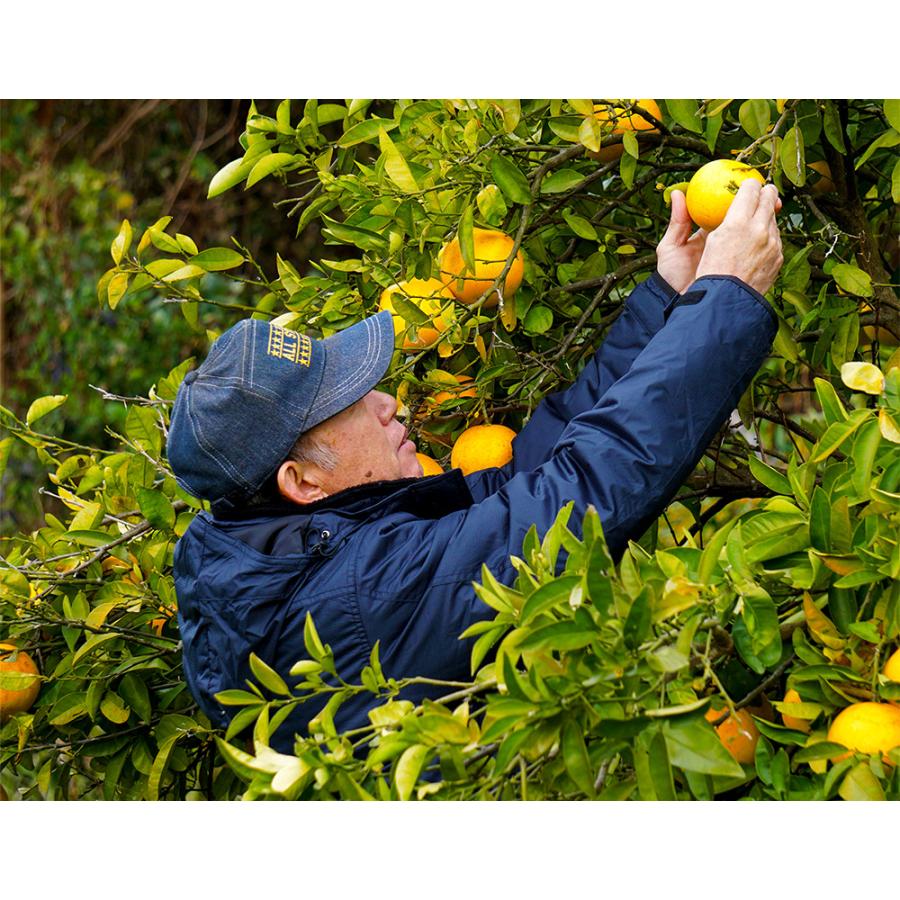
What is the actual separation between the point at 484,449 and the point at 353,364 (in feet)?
0.79

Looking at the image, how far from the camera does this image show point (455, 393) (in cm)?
173

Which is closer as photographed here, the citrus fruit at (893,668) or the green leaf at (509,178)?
the citrus fruit at (893,668)

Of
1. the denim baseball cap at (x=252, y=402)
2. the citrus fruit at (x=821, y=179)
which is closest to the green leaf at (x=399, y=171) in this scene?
the denim baseball cap at (x=252, y=402)

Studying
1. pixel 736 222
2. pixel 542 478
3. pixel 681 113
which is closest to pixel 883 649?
pixel 542 478

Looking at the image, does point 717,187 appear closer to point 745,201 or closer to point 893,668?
point 745,201

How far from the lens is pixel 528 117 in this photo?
161cm

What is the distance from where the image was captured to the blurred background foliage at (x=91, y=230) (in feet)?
16.4

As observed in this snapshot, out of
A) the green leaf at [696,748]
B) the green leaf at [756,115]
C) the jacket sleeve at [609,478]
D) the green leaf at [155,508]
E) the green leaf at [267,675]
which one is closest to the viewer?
the green leaf at [696,748]

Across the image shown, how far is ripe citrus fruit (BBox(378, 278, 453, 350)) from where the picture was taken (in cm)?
165

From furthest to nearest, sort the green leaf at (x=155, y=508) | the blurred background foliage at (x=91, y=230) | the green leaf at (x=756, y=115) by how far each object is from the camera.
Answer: the blurred background foliage at (x=91, y=230)
the green leaf at (x=155, y=508)
the green leaf at (x=756, y=115)

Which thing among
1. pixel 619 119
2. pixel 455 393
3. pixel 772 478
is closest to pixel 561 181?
pixel 619 119

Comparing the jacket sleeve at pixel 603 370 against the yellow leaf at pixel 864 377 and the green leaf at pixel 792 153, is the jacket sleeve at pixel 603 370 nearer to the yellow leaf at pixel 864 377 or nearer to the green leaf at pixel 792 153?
the green leaf at pixel 792 153

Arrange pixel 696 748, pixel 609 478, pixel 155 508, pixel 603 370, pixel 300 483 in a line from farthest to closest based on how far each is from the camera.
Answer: pixel 155 508 → pixel 603 370 → pixel 300 483 → pixel 609 478 → pixel 696 748

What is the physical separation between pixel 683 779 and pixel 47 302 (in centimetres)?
490
